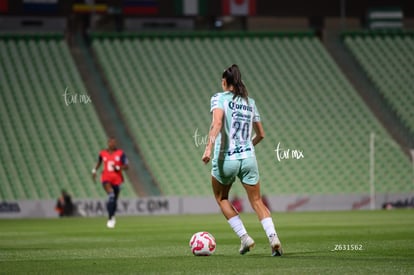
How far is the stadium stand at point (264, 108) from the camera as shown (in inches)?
1487

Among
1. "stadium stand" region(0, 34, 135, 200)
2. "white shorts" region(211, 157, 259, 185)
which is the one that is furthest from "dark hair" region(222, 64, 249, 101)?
"stadium stand" region(0, 34, 135, 200)

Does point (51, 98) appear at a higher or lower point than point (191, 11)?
lower

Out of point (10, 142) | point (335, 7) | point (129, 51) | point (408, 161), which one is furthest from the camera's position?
point (335, 7)

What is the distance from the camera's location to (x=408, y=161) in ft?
128

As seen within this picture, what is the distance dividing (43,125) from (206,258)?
26.0 m

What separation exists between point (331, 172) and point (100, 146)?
9.09 meters

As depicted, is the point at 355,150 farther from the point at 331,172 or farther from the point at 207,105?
the point at 207,105

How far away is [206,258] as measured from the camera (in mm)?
12414

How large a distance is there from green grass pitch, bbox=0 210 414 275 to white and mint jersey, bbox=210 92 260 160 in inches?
53.2

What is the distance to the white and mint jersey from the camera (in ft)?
41.3

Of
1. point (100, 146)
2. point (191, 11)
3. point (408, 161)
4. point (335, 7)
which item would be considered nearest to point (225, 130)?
point (100, 146)

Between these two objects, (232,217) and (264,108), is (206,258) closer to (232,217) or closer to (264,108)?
(232,217)

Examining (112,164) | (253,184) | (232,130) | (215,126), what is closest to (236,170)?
(253,184)

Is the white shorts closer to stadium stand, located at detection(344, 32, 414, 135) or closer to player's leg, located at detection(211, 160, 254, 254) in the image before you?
player's leg, located at detection(211, 160, 254, 254)
